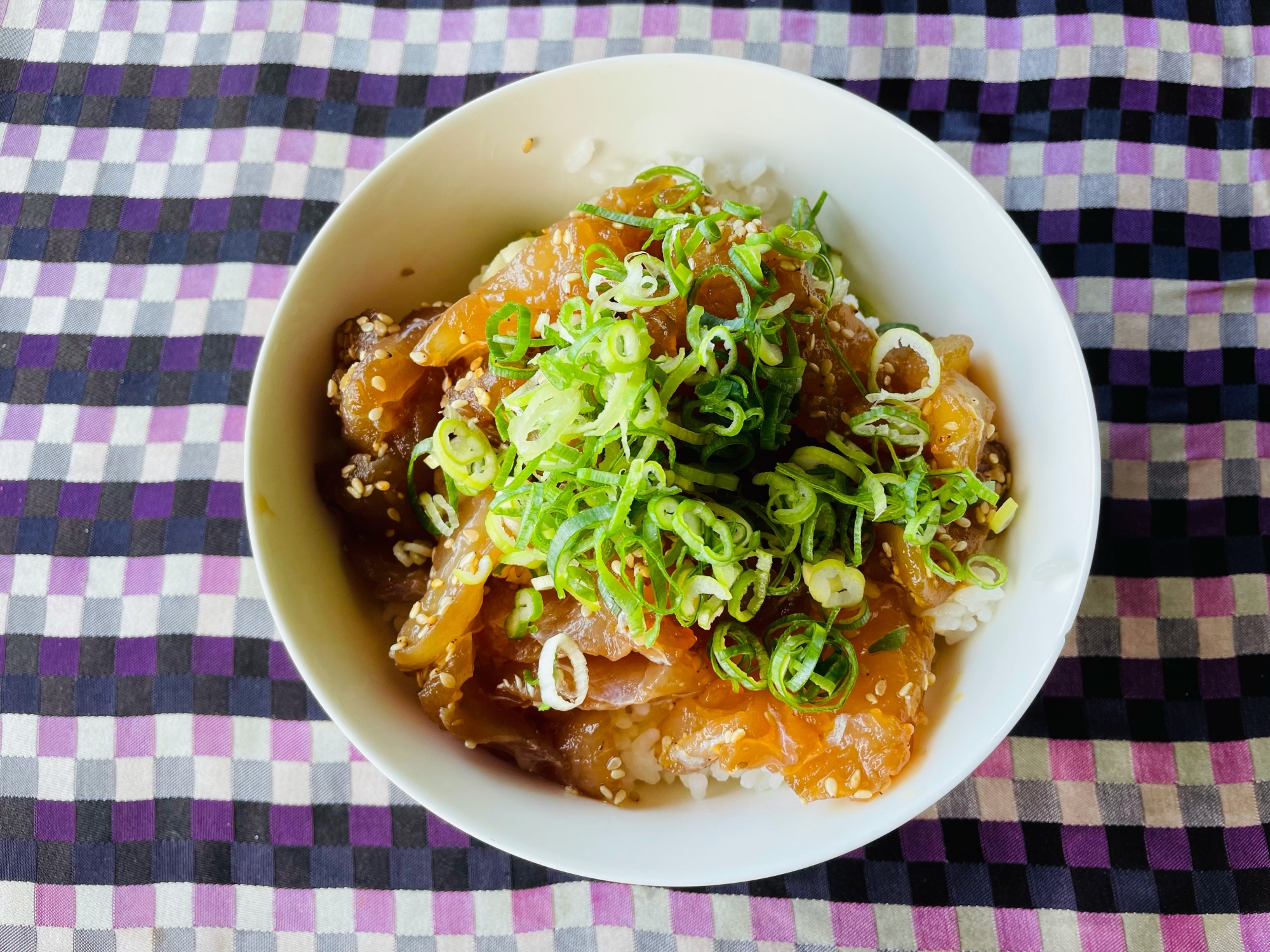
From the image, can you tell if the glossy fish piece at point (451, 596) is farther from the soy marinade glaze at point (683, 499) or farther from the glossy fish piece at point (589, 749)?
the glossy fish piece at point (589, 749)

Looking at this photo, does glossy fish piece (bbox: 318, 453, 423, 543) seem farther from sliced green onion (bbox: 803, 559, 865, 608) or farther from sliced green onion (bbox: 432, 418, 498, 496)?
sliced green onion (bbox: 803, 559, 865, 608)

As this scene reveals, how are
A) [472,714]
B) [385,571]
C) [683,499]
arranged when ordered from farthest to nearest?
[385,571] < [472,714] < [683,499]

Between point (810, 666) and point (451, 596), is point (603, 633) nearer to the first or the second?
point (451, 596)

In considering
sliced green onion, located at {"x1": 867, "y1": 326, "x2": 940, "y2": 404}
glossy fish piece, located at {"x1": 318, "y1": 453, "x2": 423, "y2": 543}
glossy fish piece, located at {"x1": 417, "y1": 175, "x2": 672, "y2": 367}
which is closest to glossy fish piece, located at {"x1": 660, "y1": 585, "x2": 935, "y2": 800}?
sliced green onion, located at {"x1": 867, "y1": 326, "x2": 940, "y2": 404}

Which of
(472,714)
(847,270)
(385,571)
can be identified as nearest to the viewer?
(472,714)

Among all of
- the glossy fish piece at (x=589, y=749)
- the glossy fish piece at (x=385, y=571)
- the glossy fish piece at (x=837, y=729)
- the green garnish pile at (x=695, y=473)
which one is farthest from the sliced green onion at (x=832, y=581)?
the glossy fish piece at (x=385, y=571)

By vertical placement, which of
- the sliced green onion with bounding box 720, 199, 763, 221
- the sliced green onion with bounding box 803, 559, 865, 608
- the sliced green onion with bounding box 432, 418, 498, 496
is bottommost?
the sliced green onion with bounding box 803, 559, 865, 608

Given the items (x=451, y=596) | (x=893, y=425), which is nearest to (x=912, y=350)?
(x=893, y=425)
